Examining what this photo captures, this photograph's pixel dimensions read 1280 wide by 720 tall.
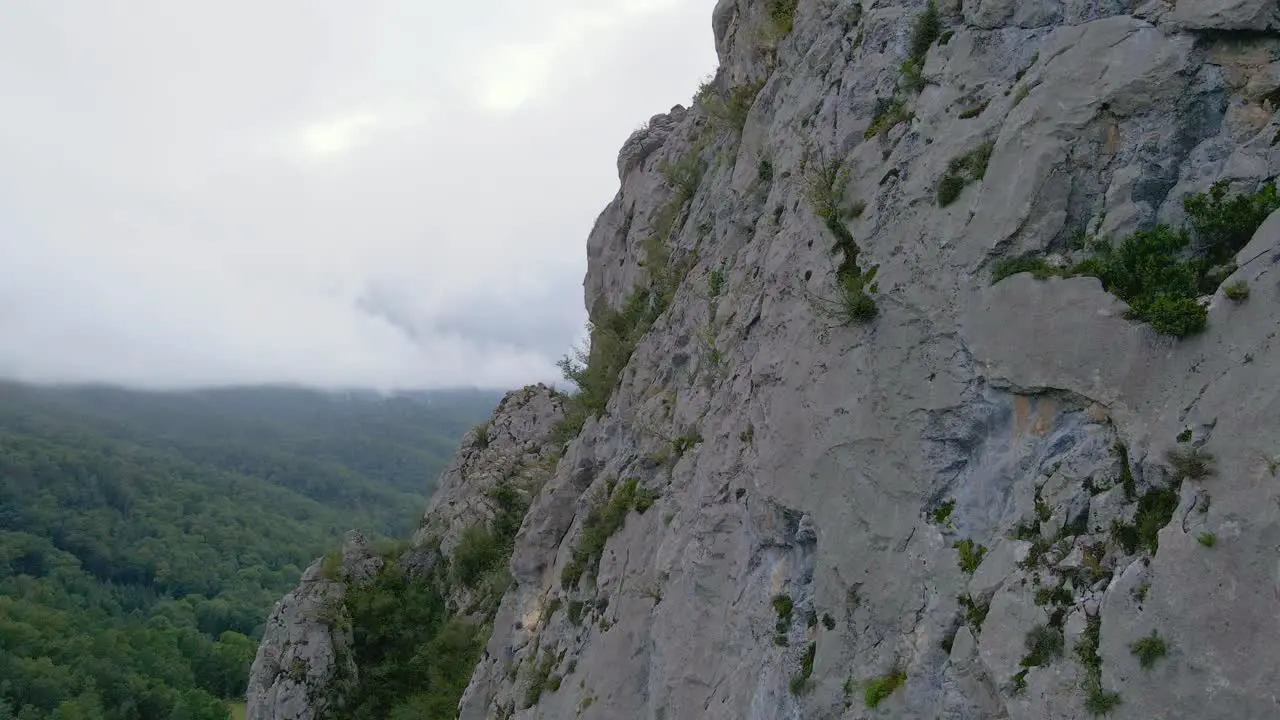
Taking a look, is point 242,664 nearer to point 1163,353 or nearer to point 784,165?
point 784,165

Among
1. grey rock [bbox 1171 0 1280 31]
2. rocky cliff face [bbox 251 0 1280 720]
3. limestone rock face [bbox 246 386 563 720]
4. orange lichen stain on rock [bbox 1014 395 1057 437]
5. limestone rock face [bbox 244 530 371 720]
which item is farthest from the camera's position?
limestone rock face [bbox 246 386 563 720]

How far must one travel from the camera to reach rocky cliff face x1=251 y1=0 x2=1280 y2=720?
7.73 m

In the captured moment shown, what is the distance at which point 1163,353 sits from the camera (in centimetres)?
848

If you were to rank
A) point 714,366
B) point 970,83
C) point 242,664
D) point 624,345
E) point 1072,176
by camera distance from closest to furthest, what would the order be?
point 1072,176
point 970,83
point 714,366
point 624,345
point 242,664

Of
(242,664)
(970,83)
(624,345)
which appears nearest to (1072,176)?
(970,83)

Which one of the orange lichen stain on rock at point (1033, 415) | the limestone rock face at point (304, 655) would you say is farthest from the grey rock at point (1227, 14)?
the limestone rock face at point (304, 655)

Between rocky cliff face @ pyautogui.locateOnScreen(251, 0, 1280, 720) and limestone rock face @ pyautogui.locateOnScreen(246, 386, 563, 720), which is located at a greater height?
rocky cliff face @ pyautogui.locateOnScreen(251, 0, 1280, 720)

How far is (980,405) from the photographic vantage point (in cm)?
1033

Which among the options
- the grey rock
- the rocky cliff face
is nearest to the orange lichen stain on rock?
the rocky cliff face

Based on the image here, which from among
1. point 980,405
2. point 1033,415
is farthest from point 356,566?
point 1033,415

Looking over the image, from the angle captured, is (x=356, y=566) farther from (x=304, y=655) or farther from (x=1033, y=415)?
(x=1033, y=415)

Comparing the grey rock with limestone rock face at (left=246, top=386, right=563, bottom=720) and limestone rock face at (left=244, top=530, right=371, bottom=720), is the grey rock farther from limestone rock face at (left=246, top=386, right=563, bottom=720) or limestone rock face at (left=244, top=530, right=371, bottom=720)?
limestone rock face at (left=244, top=530, right=371, bottom=720)

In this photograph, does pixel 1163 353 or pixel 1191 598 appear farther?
pixel 1163 353

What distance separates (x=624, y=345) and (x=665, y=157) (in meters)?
8.79
